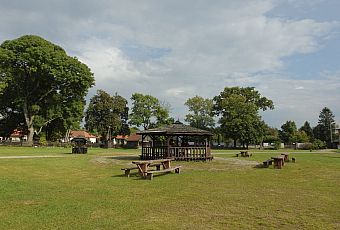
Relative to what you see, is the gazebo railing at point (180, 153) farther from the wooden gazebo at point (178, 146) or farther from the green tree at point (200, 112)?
the green tree at point (200, 112)

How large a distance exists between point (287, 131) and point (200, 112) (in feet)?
95.1

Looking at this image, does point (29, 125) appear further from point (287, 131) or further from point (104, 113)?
point (287, 131)

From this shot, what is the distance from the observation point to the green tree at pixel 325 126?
97.9 metres

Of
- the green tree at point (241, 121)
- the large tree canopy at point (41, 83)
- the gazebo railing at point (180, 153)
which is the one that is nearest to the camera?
the gazebo railing at point (180, 153)

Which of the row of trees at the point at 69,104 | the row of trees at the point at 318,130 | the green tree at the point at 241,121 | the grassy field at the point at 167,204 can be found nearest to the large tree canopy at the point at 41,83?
the row of trees at the point at 69,104

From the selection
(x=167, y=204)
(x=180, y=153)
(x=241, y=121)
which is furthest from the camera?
(x=241, y=121)

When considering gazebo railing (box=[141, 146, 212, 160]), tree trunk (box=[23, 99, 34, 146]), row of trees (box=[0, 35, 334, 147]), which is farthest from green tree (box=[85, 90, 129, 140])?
gazebo railing (box=[141, 146, 212, 160])

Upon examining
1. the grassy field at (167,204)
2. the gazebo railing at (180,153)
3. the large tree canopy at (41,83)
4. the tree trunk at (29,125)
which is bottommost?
the grassy field at (167,204)

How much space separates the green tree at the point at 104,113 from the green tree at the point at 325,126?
193ft

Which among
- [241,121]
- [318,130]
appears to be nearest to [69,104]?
[241,121]

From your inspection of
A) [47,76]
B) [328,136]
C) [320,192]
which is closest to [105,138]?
[47,76]

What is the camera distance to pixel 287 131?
325ft

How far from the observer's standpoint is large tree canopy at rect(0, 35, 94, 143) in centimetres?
5312

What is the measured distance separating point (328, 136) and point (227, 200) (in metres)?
97.2
